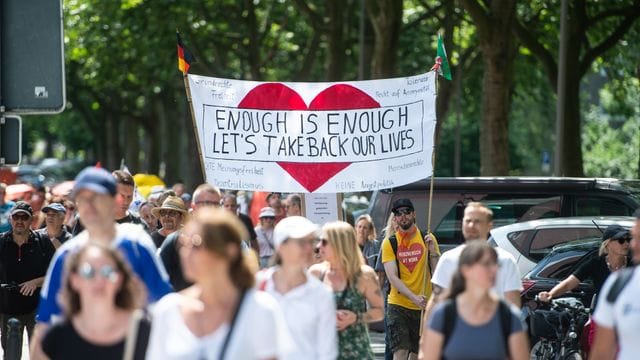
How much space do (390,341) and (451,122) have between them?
135 feet

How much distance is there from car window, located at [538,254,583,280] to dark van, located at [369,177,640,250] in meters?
2.80

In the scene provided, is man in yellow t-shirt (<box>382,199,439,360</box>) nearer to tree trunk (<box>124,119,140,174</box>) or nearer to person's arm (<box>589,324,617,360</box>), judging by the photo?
person's arm (<box>589,324,617,360</box>)

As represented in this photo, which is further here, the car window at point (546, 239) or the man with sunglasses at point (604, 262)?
the car window at point (546, 239)

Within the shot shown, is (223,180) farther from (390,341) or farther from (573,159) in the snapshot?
(573,159)

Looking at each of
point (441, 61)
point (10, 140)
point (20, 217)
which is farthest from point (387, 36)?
point (10, 140)

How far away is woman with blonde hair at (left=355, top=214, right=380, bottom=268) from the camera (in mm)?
13898

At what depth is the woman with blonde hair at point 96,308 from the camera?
529 centimetres

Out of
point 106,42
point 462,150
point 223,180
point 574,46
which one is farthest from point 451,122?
point 223,180

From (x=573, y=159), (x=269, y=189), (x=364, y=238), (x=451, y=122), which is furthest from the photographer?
(x=451, y=122)

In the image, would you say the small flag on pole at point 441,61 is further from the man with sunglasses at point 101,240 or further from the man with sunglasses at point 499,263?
the man with sunglasses at point 101,240

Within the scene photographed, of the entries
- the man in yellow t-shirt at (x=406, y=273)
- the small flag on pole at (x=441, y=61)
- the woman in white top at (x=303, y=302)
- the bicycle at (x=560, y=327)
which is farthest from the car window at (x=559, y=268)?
the woman in white top at (x=303, y=302)

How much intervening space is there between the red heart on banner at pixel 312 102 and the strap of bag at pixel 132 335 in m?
6.23

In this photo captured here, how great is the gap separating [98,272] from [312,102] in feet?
21.9

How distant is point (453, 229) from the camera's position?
1467 centimetres
